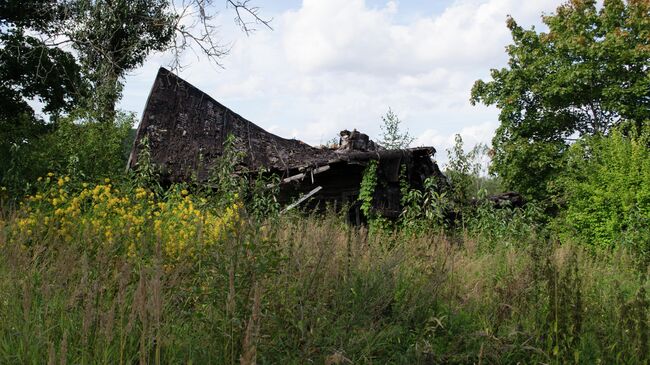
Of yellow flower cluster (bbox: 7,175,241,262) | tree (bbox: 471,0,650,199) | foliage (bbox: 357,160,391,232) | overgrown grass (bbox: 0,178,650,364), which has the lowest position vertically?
overgrown grass (bbox: 0,178,650,364)

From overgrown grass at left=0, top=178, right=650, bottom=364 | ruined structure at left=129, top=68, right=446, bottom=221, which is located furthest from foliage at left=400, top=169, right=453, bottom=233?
overgrown grass at left=0, top=178, right=650, bottom=364

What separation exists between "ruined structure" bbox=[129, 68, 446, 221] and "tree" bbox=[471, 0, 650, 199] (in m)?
8.55

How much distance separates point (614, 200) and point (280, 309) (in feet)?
39.0

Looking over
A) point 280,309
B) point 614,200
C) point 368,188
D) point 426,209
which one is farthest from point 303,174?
point 280,309

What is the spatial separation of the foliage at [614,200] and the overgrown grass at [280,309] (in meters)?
7.52

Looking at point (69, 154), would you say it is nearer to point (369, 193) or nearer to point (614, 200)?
point (369, 193)

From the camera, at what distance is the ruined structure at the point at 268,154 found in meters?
12.9

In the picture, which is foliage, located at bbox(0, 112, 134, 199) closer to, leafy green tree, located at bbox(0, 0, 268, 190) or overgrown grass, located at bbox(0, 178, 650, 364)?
leafy green tree, located at bbox(0, 0, 268, 190)

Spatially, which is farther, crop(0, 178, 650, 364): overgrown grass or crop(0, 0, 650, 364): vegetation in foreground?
crop(0, 0, 650, 364): vegetation in foreground

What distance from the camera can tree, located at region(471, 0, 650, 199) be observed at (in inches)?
800

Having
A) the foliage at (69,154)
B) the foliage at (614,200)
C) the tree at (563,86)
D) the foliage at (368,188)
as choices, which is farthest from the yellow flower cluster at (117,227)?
the tree at (563,86)

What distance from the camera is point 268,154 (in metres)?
13.9

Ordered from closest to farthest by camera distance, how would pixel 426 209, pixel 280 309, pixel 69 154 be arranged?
1. pixel 280 309
2. pixel 426 209
3. pixel 69 154

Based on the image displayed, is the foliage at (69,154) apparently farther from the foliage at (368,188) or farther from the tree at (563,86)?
the tree at (563,86)
